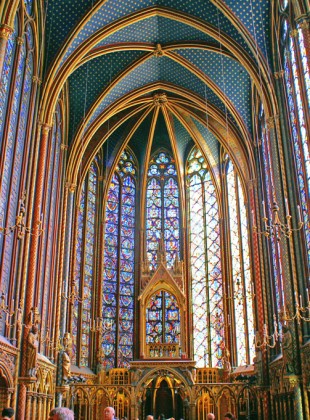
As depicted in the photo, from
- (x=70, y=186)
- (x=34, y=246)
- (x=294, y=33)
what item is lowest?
(x=34, y=246)

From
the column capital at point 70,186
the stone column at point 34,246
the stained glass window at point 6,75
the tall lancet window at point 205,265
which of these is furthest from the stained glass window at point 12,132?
the tall lancet window at point 205,265

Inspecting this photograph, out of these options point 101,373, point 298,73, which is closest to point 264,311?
point 101,373

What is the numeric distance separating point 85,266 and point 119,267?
2398 millimetres

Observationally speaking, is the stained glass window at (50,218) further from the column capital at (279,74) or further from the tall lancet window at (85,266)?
the column capital at (279,74)

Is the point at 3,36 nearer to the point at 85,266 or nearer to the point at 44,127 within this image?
the point at 44,127

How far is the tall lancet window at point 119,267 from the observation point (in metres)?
26.7

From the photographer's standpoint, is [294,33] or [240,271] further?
[240,271]

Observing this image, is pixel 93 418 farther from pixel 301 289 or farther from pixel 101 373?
pixel 301 289

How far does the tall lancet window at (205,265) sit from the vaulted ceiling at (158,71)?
5.06 feet

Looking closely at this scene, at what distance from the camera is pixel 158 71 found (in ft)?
85.1

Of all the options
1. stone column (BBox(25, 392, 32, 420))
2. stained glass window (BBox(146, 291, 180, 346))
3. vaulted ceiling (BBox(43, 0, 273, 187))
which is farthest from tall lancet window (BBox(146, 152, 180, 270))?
stone column (BBox(25, 392, 32, 420))

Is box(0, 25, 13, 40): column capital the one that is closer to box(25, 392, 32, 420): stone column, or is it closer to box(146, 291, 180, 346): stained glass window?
box(25, 392, 32, 420): stone column

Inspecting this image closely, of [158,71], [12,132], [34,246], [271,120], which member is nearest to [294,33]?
[271,120]

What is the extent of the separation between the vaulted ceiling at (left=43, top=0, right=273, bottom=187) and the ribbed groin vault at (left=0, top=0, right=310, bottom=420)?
0.24 feet
